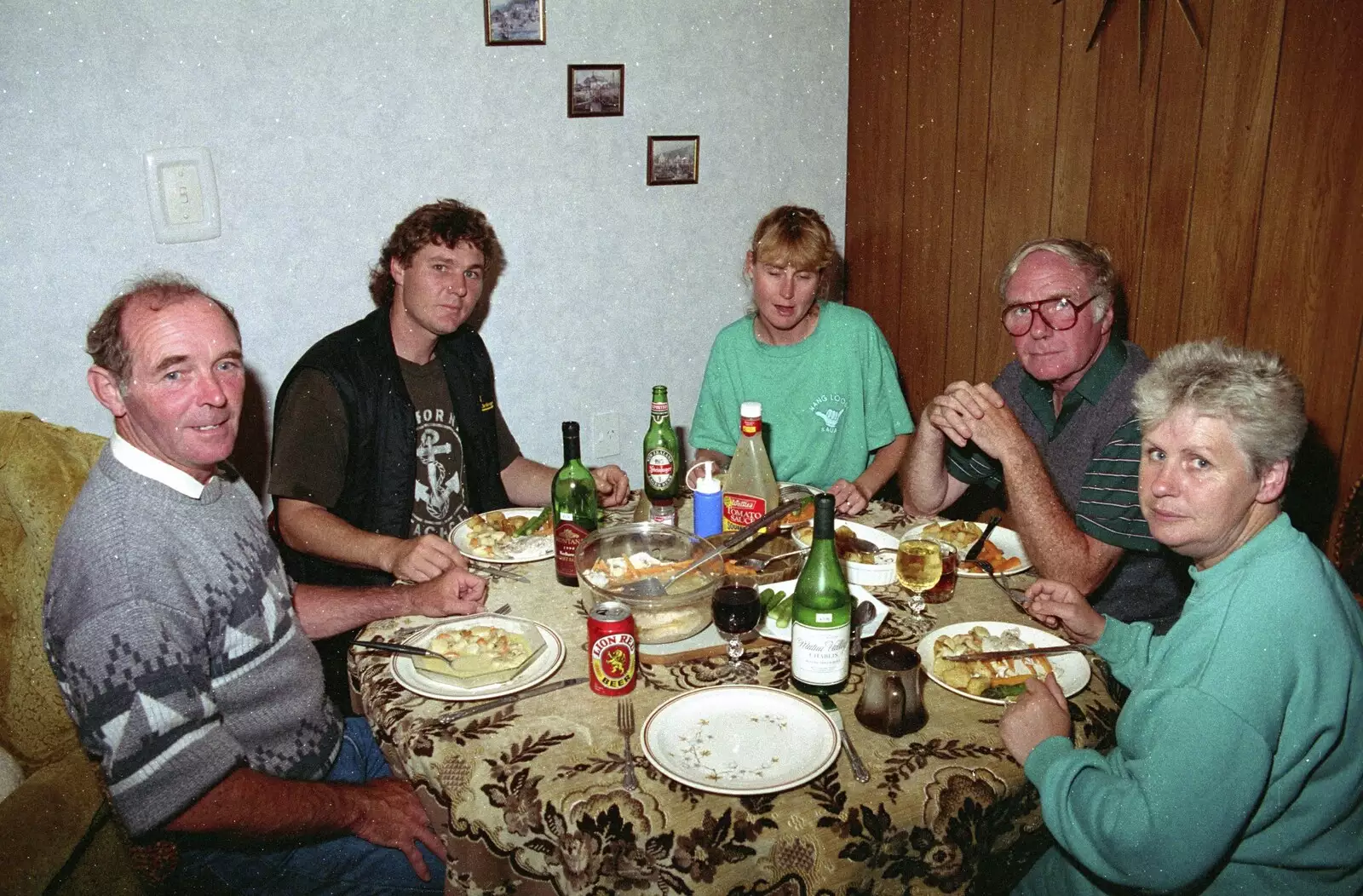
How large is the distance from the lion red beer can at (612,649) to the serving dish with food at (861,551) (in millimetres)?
414

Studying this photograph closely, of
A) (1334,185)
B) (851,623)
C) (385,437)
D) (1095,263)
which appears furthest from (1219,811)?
(385,437)

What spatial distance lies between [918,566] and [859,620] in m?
0.20

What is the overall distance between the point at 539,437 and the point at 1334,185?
2.43m

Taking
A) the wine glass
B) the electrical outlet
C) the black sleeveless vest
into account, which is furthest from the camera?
the electrical outlet

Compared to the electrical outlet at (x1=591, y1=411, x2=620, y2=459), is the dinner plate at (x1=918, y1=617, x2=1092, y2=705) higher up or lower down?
higher up

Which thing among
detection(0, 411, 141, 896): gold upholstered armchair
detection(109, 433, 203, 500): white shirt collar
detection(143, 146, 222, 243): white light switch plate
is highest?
detection(143, 146, 222, 243): white light switch plate

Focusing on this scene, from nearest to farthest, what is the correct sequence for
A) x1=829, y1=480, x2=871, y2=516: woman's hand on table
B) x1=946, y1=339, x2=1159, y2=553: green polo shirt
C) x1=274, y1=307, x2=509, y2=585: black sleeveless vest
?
x1=946, y1=339, x2=1159, y2=553: green polo shirt < x1=829, y1=480, x2=871, y2=516: woman's hand on table < x1=274, y1=307, x2=509, y2=585: black sleeveless vest

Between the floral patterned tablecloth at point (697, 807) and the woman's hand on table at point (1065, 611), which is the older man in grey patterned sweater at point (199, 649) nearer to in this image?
the floral patterned tablecloth at point (697, 807)

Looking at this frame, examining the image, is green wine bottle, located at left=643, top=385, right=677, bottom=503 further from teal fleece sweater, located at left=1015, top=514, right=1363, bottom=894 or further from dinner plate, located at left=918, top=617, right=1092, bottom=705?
teal fleece sweater, located at left=1015, top=514, right=1363, bottom=894

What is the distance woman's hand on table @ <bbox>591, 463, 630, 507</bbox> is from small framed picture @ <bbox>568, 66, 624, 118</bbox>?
4.80 ft

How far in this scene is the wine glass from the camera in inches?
67.6

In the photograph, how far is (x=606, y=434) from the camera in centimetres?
346

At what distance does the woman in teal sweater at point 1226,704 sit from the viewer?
3.62 feet

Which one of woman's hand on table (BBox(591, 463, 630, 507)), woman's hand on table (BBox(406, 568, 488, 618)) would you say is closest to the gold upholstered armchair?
woman's hand on table (BBox(406, 568, 488, 618))
